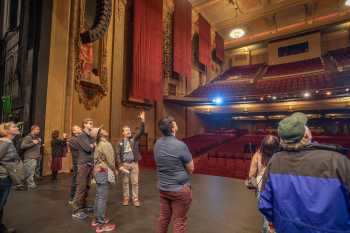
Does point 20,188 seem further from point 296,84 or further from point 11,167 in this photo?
point 296,84

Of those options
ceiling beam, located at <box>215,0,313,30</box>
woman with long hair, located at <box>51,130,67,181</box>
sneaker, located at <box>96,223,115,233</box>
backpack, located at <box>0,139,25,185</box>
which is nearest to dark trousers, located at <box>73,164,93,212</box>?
sneaker, located at <box>96,223,115,233</box>

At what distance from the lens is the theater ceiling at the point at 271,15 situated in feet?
43.4

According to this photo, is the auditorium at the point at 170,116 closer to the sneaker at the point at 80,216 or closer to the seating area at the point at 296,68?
the sneaker at the point at 80,216

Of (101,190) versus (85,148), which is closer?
(101,190)

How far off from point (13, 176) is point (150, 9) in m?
9.61

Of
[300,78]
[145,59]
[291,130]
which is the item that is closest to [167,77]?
[145,59]

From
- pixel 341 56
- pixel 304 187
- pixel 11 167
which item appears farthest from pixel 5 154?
pixel 341 56

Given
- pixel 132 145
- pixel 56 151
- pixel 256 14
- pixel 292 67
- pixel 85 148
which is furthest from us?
pixel 292 67

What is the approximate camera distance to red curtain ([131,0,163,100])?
921cm

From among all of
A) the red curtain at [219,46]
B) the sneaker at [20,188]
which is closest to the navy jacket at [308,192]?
the sneaker at [20,188]

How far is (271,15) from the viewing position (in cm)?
1438

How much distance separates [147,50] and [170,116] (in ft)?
27.3

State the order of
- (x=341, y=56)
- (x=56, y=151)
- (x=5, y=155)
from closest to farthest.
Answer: (x=5, y=155) → (x=56, y=151) → (x=341, y=56)

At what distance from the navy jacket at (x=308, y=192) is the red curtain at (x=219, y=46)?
55.7 ft
